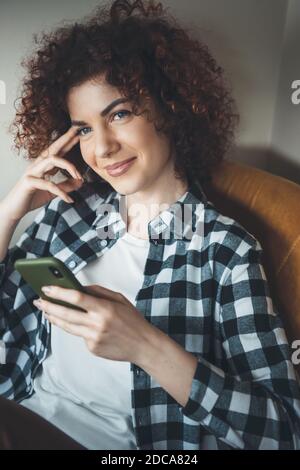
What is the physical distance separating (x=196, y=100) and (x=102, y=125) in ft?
0.77

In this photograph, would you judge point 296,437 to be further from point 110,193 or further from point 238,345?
point 110,193

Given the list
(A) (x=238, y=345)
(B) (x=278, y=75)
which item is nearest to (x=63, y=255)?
(A) (x=238, y=345)

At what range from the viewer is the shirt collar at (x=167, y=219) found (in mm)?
1001

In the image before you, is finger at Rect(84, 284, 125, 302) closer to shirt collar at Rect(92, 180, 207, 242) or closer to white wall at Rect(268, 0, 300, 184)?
shirt collar at Rect(92, 180, 207, 242)

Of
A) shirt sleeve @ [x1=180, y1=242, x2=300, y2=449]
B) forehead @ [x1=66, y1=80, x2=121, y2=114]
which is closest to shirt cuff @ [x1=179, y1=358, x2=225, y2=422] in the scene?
shirt sleeve @ [x1=180, y1=242, x2=300, y2=449]

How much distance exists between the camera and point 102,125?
0.92m

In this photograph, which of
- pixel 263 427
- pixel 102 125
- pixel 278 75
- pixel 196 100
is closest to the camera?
pixel 263 427

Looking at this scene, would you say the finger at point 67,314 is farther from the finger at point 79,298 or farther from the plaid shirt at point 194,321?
the plaid shirt at point 194,321

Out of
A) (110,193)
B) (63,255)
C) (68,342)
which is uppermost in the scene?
(110,193)

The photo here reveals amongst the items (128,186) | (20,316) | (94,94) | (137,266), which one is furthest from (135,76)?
(20,316)

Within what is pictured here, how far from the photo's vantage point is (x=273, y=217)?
1.02 meters

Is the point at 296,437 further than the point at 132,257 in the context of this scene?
No

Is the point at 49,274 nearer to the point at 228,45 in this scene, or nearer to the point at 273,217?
the point at 273,217

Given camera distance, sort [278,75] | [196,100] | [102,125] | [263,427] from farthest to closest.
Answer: [278,75] → [196,100] → [102,125] → [263,427]
